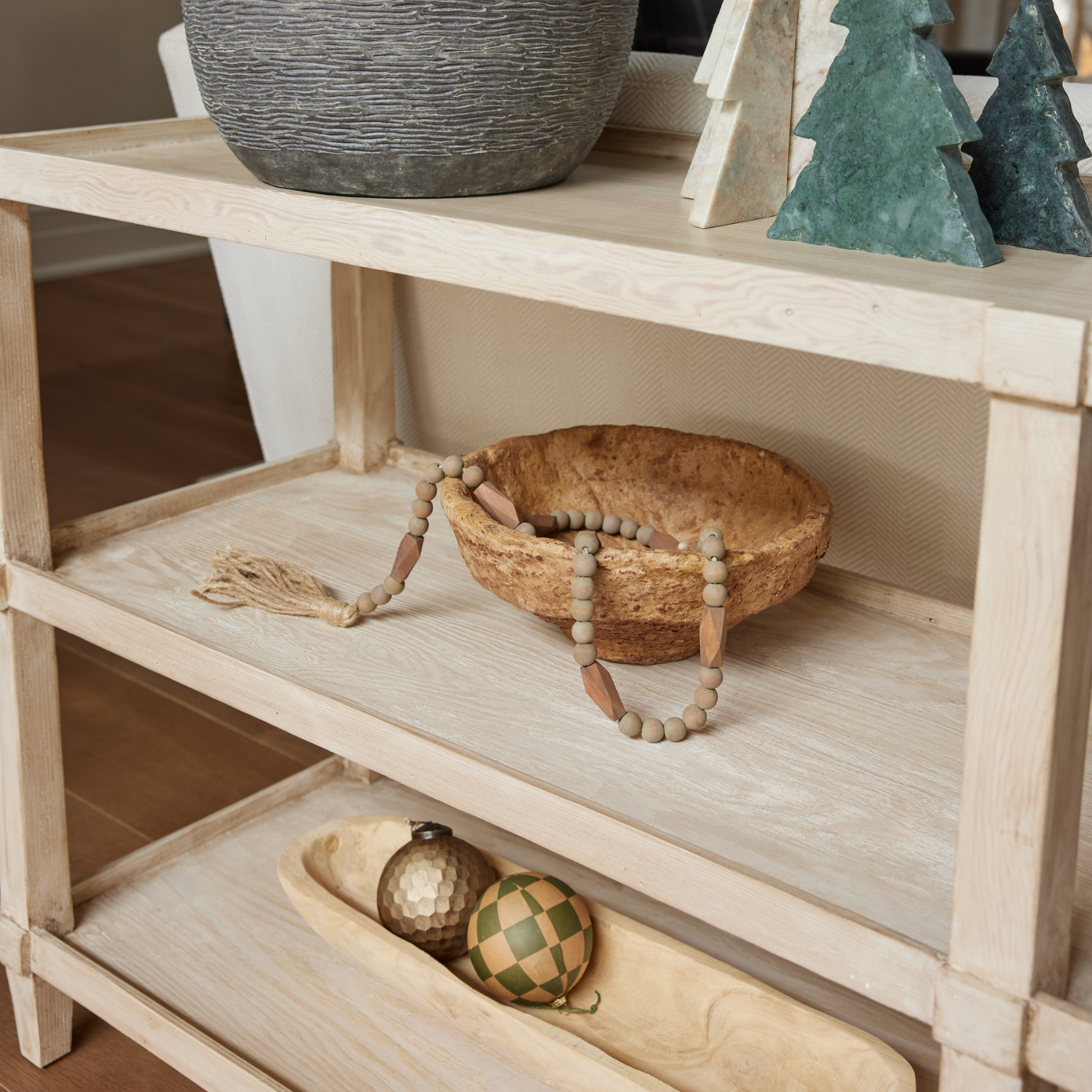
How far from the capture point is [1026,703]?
47 cm

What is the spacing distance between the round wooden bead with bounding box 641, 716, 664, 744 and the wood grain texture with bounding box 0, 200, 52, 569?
483 mm

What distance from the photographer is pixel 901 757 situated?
707mm

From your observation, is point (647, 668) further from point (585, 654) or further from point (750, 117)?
point (750, 117)

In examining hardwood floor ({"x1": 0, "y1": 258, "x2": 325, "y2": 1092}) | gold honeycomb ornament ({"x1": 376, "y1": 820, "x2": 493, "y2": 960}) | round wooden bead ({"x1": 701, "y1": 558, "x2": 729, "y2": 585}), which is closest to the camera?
round wooden bead ({"x1": 701, "y1": 558, "x2": 729, "y2": 585})

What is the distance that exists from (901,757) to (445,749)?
0.26 m

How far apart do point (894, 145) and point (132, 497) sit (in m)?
1.93

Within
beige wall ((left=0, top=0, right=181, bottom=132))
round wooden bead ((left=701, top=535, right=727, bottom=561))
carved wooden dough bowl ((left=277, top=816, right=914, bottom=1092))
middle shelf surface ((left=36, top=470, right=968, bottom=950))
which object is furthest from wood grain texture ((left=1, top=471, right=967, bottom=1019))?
beige wall ((left=0, top=0, right=181, bottom=132))

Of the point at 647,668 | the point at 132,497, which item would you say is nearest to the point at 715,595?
the point at 647,668

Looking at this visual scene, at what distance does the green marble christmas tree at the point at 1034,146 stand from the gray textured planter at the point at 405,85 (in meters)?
0.22

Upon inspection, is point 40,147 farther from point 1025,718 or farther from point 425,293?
point 1025,718

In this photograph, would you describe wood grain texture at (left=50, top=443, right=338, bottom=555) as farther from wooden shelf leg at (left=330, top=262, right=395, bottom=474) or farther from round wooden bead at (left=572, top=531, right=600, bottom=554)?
round wooden bead at (left=572, top=531, right=600, bottom=554)

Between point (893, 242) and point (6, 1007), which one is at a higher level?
point (893, 242)

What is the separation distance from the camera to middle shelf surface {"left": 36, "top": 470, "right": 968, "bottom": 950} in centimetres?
62

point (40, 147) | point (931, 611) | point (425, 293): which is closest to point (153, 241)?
point (425, 293)
